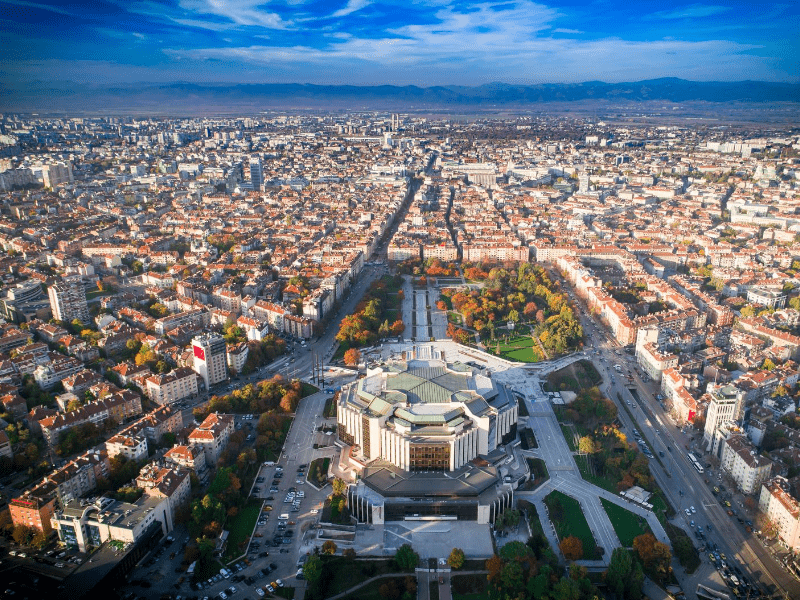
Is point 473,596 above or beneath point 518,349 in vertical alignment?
beneath

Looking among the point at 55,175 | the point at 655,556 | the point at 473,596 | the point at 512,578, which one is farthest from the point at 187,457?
the point at 55,175

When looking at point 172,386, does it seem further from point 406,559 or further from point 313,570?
point 406,559

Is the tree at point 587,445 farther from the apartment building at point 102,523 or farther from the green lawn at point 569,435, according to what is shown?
the apartment building at point 102,523

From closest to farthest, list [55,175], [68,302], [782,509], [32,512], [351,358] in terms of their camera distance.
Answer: [32,512]
[782,509]
[351,358]
[68,302]
[55,175]

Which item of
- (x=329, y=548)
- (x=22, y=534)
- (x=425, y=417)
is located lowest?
(x=329, y=548)

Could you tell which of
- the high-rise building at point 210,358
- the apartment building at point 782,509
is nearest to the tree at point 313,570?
the high-rise building at point 210,358

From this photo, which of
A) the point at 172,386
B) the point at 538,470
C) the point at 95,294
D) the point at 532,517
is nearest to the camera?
the point at 532,517
